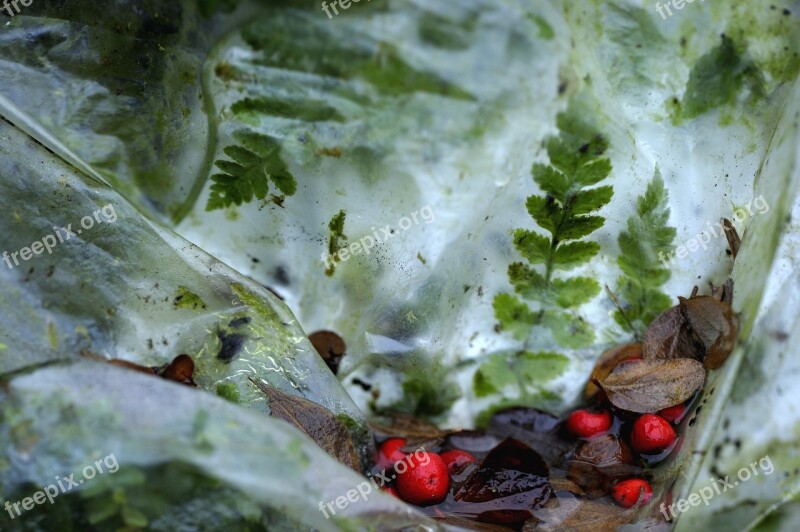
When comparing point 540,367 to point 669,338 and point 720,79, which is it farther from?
point 720,79

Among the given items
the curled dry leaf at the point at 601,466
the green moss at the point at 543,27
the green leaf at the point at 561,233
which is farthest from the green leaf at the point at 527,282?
the green moss at the point at 543,27

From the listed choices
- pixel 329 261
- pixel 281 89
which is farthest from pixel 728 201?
pixel 281 89

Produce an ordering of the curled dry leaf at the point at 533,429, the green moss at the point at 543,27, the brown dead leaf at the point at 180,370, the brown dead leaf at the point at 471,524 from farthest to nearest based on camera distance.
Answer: the green moss at the point at 543,27, the curled dry leaf at the point at 533,429, the brown dead leaf at the point at 180,370, the brown dead leaf at the point at 471,524

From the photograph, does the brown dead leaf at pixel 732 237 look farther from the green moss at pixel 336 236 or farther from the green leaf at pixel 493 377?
the green moss at pixel 336 236

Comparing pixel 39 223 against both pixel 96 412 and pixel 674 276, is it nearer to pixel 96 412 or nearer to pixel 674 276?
pixel 96 412

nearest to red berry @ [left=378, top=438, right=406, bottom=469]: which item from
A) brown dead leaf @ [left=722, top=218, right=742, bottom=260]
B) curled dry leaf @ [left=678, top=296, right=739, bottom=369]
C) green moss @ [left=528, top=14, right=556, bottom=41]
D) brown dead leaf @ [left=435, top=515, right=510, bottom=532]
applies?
brown dead leaf @ [left=435, top=515, right=510, bottom=532]

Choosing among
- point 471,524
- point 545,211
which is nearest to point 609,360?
point 545,211
